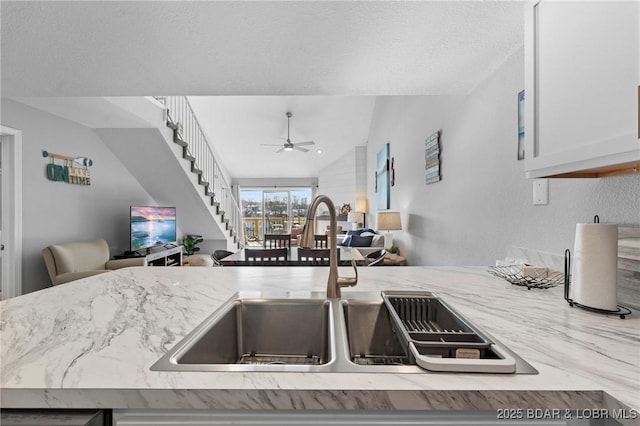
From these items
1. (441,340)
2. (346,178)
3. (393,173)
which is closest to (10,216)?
(441,340)

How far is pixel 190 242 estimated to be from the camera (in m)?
6.12

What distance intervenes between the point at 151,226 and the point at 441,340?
5.21 m

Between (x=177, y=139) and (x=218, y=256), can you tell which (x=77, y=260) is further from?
(x=177, y=139)

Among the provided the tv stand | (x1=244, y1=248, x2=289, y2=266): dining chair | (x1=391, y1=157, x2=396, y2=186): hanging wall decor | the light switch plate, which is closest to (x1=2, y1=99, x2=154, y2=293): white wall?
the tv stand

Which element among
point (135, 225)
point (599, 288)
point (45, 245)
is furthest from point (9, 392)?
point (135, 225)

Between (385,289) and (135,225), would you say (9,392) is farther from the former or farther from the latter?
(135,225)

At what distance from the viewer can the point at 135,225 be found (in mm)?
4582

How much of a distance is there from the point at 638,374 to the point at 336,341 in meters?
0.61

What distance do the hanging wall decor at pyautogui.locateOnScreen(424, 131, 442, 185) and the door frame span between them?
171 inches

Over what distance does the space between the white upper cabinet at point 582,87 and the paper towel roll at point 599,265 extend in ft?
0.68

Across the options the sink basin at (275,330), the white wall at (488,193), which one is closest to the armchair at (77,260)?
the sink basin at (275,330)

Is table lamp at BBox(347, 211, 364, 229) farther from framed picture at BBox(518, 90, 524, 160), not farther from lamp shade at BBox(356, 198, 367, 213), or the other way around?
framed picture at BBox(518, 90, 524, 160)

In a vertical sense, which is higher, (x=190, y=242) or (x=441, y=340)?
(x=441, y=340)

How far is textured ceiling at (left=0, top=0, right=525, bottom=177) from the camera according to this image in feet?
4.80
